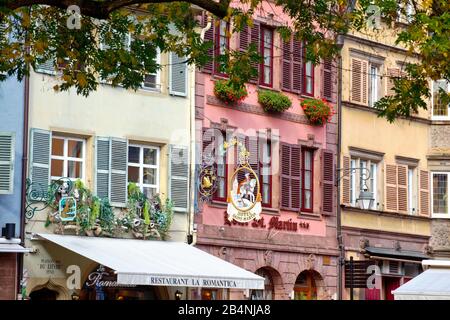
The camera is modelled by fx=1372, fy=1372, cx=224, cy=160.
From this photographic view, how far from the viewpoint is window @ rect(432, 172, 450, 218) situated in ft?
134

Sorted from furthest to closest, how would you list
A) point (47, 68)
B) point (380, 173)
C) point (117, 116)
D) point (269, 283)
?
point (380, 173), point (269, 283), point (117, 116), point (47, 68)

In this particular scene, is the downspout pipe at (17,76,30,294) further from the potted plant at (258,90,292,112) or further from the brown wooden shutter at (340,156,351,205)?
the brown wooden shutter at (340,156,351,205)

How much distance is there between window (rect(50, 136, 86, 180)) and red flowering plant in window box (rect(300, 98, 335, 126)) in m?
8.06

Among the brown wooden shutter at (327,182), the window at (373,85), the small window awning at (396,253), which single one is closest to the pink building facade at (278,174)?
the brown wooden shutter at (327,182)

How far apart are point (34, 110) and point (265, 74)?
27.0ft

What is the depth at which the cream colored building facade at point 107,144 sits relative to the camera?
29.0m

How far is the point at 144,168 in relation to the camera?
3192 centimetres

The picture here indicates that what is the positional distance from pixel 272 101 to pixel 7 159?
9.00 metres

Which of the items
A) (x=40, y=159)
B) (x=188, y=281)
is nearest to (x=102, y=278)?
(x=188, y=281)

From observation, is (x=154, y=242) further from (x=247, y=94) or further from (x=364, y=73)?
(x=364, y=73)

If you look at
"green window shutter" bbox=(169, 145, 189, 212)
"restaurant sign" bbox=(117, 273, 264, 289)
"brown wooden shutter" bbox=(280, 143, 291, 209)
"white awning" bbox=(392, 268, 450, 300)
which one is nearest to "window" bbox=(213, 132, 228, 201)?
"green window shutter" bbox=(169, 145, 189, 212)

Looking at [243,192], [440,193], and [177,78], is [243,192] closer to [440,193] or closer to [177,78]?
[177,78]

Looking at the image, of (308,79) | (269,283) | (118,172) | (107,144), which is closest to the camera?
(107,144)

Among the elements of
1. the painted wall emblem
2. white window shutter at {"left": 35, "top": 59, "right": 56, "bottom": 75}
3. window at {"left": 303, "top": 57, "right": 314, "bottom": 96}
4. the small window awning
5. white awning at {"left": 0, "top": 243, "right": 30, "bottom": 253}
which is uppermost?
window at {"left": 303, "top": 57, "right": 314, "bottom": 96}
